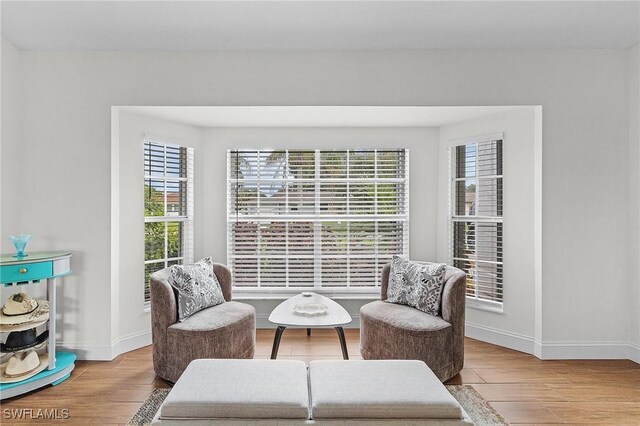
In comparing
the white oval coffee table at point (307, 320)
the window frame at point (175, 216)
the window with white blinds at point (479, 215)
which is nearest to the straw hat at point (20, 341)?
the window frame at point (175, 216)

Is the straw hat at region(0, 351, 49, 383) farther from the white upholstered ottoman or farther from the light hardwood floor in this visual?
the white upholstered ottoman

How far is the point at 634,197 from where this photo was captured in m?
3.30

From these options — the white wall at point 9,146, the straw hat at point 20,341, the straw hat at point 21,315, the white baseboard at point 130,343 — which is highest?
the white wall at point 9,146

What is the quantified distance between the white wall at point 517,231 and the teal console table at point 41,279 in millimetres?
3832

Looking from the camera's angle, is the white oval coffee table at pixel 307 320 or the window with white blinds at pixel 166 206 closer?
the white oval coffee table at pixel 307 320

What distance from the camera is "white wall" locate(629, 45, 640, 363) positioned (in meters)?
3.27

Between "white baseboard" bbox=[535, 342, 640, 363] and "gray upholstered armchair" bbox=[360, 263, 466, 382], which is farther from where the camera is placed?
"white baseboard" bbox=[535, 342, 640, 363]

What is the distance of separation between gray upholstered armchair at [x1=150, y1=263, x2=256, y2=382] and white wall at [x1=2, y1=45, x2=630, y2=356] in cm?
76

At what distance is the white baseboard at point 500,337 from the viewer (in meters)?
3.51

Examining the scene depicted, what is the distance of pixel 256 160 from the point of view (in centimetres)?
427

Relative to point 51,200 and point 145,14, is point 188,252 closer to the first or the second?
point 51,200

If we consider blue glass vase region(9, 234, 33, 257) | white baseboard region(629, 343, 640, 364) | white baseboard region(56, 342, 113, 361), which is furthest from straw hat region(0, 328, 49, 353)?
white baseboard region(629, 343, 640, 364)

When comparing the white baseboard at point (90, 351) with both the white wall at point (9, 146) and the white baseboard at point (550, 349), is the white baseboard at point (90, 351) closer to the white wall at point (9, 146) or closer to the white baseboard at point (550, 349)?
the white baseboard at point (550, 349)

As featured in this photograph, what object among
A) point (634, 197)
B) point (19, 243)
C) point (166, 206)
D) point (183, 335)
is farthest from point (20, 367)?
point (634, 197)
